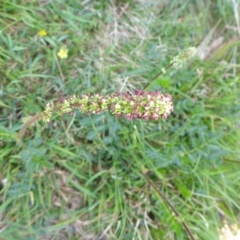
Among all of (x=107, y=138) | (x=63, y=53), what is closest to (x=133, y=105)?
(x=107, y=138)

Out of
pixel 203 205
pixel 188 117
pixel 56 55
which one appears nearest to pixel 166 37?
pixel 188 117

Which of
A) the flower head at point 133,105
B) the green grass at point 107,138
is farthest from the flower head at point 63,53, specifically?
the flower head at point 133,105

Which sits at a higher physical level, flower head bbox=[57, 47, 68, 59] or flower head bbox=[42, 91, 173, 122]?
flower head bbox=[42, 91, 173, 122]

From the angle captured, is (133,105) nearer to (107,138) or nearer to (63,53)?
(107,138)

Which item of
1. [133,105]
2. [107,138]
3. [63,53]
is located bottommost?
[107,138]

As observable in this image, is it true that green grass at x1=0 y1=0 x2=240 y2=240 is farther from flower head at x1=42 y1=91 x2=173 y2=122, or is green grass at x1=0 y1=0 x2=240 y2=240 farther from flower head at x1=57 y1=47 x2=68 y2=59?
flower head at x1=42 y1=91 x2=173 y2=122

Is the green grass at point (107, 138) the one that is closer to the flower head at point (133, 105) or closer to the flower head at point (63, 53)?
the flower head at point (63, 53)

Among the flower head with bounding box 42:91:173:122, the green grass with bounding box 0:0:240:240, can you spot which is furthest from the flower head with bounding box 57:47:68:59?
the flower head with bounding box 42:91:173:122

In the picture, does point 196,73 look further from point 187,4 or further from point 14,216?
point 14,216
